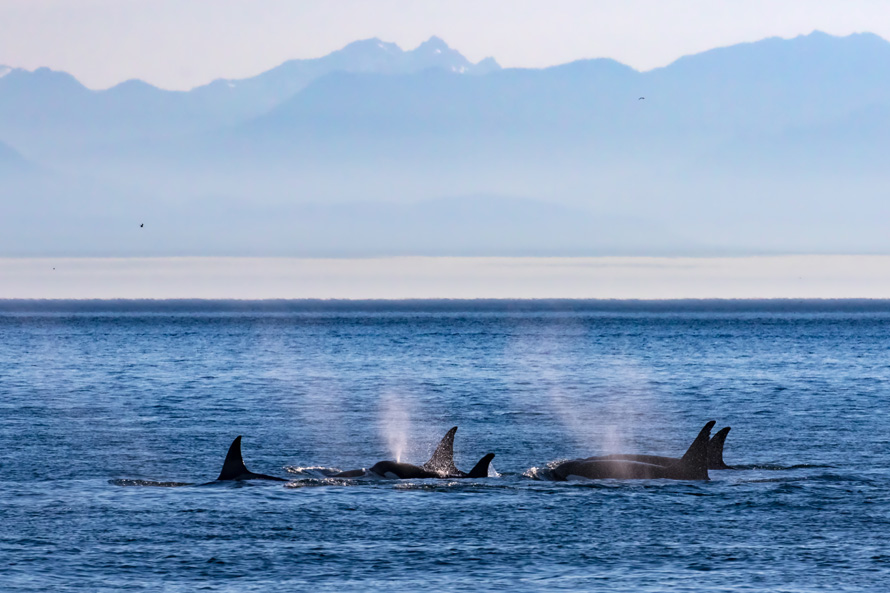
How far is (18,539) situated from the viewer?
23.2 m

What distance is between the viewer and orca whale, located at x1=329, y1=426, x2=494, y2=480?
3141cm

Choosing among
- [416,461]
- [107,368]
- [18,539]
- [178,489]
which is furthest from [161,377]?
[18,539]

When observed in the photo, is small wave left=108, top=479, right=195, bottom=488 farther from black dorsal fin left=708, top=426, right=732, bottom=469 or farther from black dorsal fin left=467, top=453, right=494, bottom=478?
black dorsal fin left=708, top=426, right=732, bottom=469

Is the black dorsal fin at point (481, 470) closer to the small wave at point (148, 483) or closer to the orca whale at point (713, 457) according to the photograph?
the orca whale at point (713, 457)

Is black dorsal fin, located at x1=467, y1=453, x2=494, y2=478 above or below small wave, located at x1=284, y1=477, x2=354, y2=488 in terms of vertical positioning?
above

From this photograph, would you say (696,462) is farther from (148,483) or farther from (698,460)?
(148,483)

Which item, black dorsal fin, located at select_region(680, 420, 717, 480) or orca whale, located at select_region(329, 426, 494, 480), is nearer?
black dorsal fin, located at select_region(680, 420, 717, 480)

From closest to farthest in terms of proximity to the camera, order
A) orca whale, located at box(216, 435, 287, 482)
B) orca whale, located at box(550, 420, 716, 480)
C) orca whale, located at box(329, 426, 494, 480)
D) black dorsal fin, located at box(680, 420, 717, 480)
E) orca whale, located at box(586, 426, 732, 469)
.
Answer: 1. orca whale, located at box(216, 435, 287, 482)
2. black dorsal fin, located at box(680, 420, 717, 480)
3. orca whale, located at box(550, 420, 716, 480)
4. orca whale, located at box(329, 426, 494, 480)
5. orca whale, located at box(586, 426, 732, 469)

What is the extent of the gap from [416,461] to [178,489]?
10272mm

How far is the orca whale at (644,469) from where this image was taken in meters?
31.1

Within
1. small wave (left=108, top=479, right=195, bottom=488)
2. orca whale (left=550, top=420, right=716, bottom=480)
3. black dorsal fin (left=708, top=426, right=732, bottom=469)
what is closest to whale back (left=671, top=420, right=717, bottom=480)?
orca whale (left=550, top=420, right=716, bottom=480)

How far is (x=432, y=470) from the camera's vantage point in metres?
32.0

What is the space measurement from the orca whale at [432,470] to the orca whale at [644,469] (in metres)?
1.93

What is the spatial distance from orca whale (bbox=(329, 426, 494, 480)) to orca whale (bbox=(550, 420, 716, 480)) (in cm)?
193
